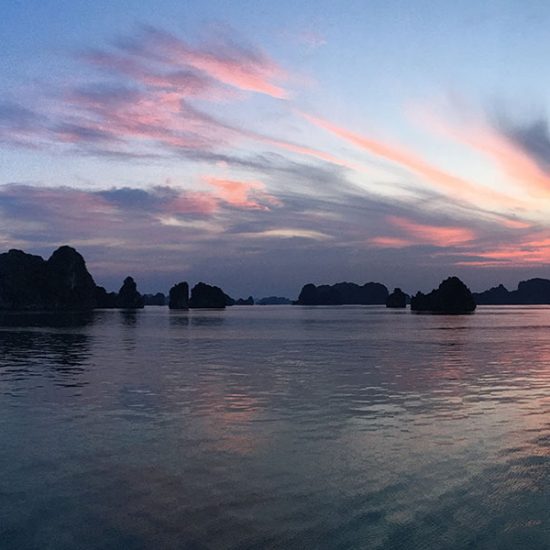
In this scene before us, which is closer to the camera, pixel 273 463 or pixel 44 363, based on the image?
pixel 273 463

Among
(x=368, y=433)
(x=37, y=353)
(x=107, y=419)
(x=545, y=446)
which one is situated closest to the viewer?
(x=545, y=446)

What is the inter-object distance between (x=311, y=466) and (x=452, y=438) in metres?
6.50

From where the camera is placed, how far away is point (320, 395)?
104 feet

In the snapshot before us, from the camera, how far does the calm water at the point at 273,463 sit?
12781mm

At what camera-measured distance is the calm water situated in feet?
41.9

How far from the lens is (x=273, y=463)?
18.2 metres

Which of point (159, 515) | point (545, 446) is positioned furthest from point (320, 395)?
point (159, 515)

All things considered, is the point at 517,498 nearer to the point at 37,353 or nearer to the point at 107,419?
the point at 107,419

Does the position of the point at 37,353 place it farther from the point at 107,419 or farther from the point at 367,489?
the point at 367,489

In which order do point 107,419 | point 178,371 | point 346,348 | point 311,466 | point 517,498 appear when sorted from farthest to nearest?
point 346,348, point 178,371, point 107,419, point 311,466, point 517,498

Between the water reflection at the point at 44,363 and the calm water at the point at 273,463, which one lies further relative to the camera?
the water reflection at the point at 44,363

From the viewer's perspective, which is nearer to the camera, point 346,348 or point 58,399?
point 58,399

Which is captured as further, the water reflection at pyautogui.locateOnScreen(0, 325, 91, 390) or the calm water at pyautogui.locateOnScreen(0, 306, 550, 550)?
the water reflection at pyautogui.locateOnScreen(0, 325, 91, 390)

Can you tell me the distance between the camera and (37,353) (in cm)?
5822
